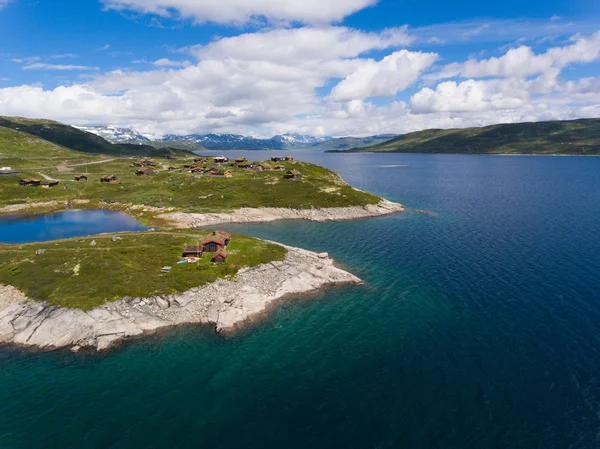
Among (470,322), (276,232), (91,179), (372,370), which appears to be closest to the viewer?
(372,370)

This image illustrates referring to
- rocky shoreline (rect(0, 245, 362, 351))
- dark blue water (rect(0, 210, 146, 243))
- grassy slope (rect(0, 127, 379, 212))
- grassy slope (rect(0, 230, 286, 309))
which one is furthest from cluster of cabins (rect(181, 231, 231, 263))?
grassy slope (rect(0, 127, 379, 212))

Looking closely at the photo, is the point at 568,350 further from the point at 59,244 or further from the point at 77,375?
the point at 59,244

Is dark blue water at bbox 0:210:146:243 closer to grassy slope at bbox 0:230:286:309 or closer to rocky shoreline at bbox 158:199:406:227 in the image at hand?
rocky shoreline at bbox 158:199:406:227

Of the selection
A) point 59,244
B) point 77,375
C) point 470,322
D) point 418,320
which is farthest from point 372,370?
point 59,244

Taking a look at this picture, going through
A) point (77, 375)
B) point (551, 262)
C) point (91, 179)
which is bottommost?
point (77, 375)

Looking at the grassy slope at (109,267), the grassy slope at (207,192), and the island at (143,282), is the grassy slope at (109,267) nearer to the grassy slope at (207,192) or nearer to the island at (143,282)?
the island at (143,282)

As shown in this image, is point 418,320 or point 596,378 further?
point 418,320
